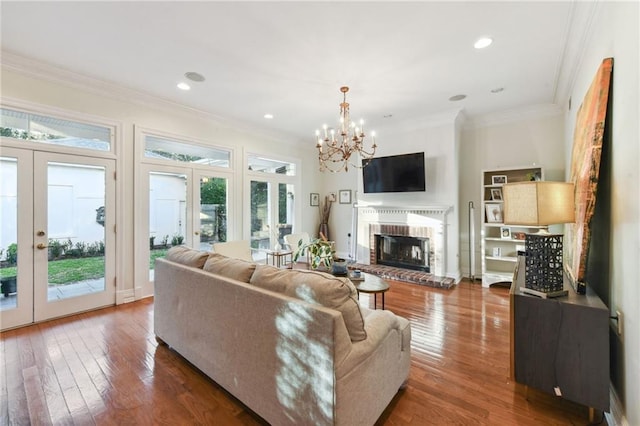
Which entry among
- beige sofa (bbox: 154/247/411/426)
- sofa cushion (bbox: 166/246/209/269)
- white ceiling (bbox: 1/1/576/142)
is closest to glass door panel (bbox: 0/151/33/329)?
white ceiling (bbox: 1/1/576/142)

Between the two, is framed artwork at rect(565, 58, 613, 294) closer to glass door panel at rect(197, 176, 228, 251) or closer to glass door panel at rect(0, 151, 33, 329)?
glass door panel at rect(197, 176, 228, 251)

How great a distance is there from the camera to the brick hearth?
4516 millimetres

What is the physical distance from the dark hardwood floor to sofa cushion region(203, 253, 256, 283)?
85 centimetres

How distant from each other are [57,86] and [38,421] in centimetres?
350

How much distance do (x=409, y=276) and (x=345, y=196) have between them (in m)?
2.66

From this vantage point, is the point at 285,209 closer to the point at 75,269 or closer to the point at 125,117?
the point at 125,117

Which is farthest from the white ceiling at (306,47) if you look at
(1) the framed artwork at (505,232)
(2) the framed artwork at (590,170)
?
(1) the framed artwork at (505,232)

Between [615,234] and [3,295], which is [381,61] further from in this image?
[3,295]

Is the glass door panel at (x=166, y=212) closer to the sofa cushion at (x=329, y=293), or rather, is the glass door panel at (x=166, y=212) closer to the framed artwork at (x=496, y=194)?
the sofa cushion at (x=329, y=293)

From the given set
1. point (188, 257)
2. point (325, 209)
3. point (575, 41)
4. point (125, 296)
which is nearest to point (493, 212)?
point (575, 41)

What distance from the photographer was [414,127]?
16.9ft

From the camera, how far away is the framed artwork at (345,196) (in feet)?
22.1

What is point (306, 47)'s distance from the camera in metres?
2.78

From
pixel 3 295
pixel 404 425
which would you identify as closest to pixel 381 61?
pixel 404 425
